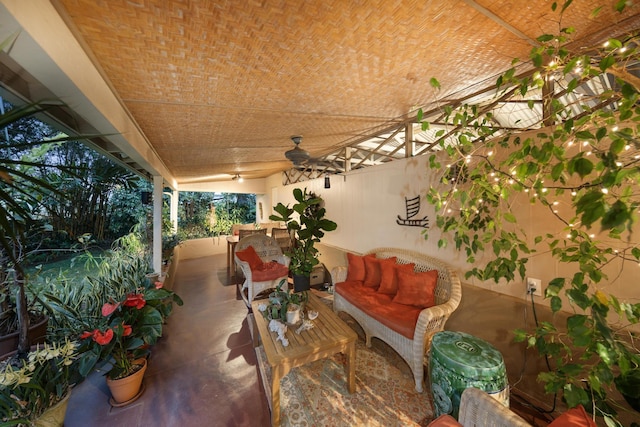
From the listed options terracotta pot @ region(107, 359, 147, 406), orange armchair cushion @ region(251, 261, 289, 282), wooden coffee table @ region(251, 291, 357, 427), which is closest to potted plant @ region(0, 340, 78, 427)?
terracotta pot @ region(107, 359, 147, 406)

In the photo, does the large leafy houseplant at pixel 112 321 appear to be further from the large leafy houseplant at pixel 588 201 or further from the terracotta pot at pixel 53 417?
the large leafy houseplant at pixel 588 201

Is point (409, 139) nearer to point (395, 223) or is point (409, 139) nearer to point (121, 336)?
point (395, 223)

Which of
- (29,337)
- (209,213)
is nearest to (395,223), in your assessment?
(29,337)

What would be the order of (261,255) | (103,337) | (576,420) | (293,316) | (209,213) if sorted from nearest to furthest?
(576,420) < (103,337) < (293,316) < (261,255) < (209,213)

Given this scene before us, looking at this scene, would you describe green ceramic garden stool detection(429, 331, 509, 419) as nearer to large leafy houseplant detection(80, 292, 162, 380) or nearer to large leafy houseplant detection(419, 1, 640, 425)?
large leafy houseplant detection(419, 1, 640, 425)

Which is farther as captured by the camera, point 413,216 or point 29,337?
point 413,216

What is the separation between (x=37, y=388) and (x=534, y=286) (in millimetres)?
3575

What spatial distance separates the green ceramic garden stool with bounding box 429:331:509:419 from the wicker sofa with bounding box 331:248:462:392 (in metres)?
0.27

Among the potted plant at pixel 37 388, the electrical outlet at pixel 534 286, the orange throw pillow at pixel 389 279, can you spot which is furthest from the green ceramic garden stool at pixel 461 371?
the potted plant at pixel 37 388

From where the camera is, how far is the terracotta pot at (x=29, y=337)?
5.69ft

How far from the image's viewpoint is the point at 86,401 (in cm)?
186

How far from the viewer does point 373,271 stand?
2.97m

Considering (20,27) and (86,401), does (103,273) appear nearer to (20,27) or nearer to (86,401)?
(86,401)

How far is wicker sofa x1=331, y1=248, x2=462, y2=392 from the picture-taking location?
197cm
